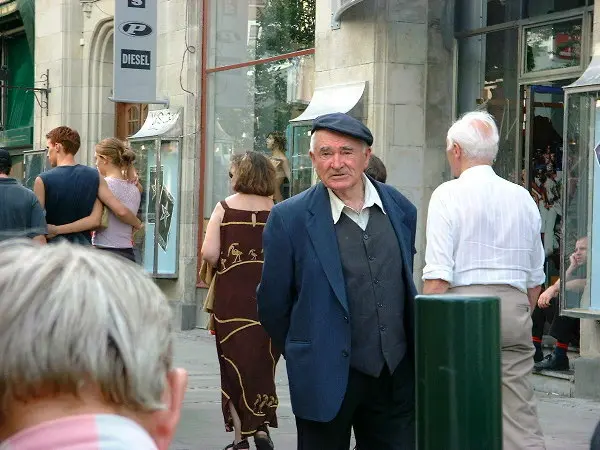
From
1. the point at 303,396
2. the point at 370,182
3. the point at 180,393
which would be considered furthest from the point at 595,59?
the point at 180,393

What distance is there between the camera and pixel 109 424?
1398mm

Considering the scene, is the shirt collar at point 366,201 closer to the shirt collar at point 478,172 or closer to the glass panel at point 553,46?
the shirt collar at point 478,172

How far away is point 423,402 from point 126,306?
1.62 m

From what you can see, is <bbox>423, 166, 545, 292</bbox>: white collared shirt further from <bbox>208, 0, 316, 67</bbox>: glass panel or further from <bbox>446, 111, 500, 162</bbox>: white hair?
<bbox>208, 0, 316, 67</bbox>: glass panel

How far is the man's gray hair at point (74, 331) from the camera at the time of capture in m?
1.39

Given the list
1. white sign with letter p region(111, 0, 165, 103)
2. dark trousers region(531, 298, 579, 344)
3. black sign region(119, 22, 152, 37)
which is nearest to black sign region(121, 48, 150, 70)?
white sign with letter p region(111, 0, 165, 103)

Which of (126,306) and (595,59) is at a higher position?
(595,59)

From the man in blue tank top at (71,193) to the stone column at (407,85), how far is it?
147 inches

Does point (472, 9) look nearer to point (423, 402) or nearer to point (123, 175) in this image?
point (123, 175)

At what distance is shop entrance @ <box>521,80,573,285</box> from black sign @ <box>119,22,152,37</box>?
577 centimetres

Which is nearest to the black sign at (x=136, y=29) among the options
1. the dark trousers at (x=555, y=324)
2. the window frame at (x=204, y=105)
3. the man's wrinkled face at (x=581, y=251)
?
the window frame at (x=204, y=105)

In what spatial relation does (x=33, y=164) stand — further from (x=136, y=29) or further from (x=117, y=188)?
(x=117, y=188)

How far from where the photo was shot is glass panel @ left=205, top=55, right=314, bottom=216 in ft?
45.7

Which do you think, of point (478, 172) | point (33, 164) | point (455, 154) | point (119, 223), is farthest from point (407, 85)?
point (33, 164)
